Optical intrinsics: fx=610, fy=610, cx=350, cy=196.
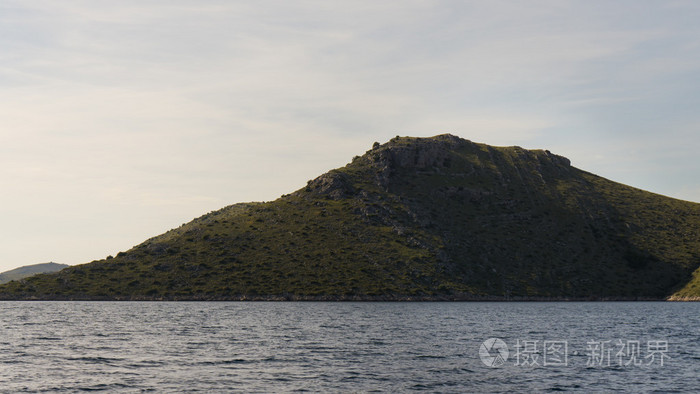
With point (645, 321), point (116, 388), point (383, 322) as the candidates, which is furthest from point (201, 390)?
point (645, 321)

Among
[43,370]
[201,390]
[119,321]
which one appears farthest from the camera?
[119,321]

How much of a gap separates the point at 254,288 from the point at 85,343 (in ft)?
374

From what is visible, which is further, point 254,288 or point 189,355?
point 254,288

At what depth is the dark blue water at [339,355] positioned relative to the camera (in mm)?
52822

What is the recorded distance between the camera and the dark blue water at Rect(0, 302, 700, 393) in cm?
5282

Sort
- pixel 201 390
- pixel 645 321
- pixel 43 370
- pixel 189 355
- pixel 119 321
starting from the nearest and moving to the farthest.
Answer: pixel 201 390, pixel 43 370, pixel 189 355, pixel 119 321, pixel 645 321

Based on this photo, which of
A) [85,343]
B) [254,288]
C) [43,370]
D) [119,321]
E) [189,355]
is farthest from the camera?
[254,288]

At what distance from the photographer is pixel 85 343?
81.1 meters

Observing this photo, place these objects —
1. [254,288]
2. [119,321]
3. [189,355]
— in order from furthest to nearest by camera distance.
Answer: [254,288] → [119,321] → [189,355]

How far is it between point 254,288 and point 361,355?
12822 cm

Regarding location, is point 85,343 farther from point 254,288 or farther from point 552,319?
point 254,288

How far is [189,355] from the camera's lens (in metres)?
69.5

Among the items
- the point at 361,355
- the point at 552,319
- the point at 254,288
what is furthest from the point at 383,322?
the point at 254,288

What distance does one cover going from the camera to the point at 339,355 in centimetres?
7044
